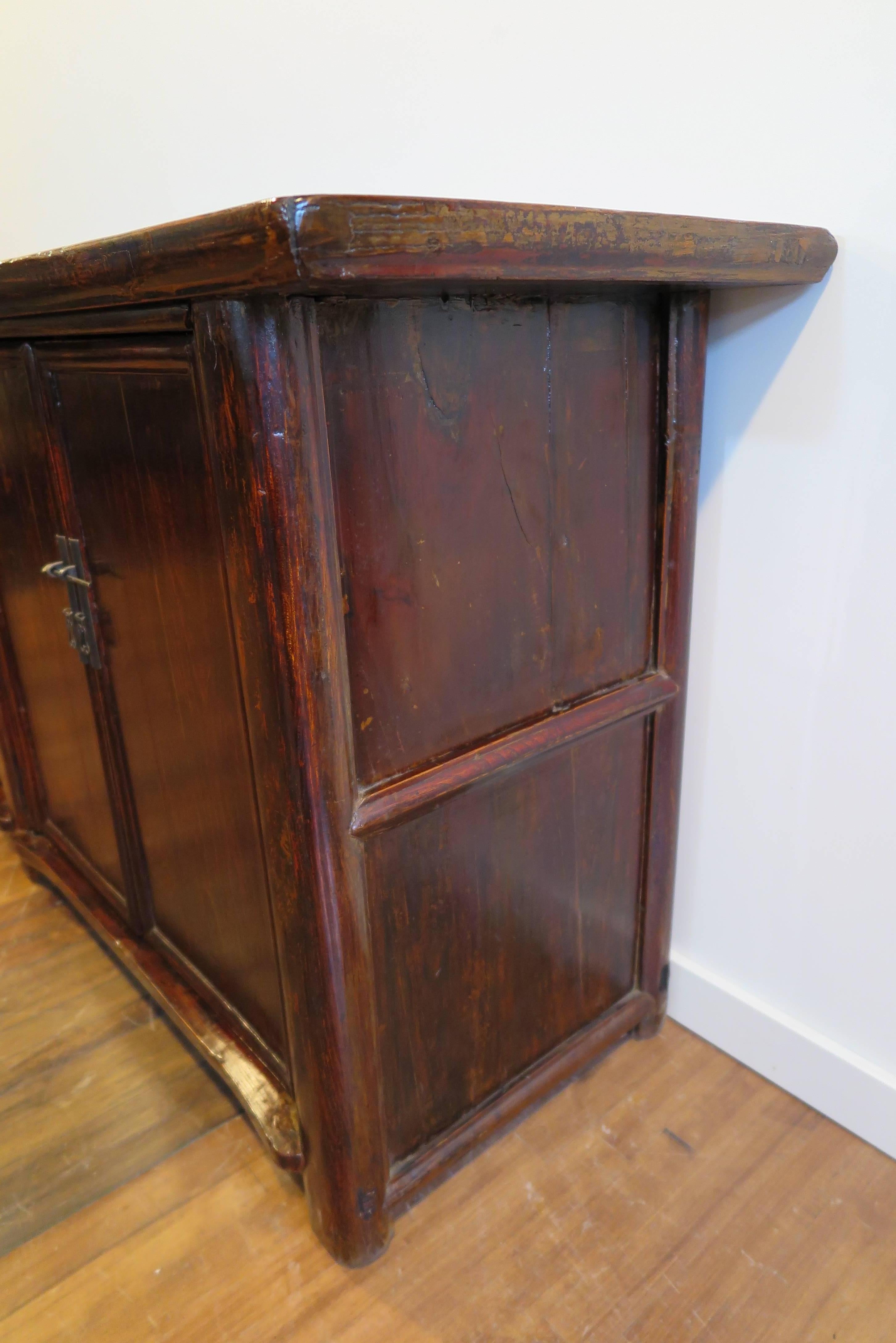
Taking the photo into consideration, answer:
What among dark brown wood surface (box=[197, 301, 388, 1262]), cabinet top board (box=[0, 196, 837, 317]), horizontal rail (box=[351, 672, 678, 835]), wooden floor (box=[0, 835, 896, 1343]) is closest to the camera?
cabinet top board (box=[0, 196, 837, 317])

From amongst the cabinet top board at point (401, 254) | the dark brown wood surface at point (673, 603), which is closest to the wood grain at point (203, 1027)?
the dark brown wood surface at point (673, 603)

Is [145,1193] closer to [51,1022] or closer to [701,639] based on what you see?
[51,1022]

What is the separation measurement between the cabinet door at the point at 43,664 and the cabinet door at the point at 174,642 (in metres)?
0.12

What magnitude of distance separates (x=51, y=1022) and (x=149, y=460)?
107cm

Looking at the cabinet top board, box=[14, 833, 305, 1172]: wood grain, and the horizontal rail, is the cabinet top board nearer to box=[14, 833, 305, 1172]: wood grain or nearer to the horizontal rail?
the horizontal rail

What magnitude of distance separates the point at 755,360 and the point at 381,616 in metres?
0.63

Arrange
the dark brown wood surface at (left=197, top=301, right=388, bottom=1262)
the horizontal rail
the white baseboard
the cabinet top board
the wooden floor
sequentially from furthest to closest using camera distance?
the white baseboard
the wooden floor
the horizontal rail
the dark brown wood surface at (left=197, top=301, right=388, bottom=1262)
the cabinet top board

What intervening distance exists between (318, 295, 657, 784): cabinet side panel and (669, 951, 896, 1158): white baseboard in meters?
0.60

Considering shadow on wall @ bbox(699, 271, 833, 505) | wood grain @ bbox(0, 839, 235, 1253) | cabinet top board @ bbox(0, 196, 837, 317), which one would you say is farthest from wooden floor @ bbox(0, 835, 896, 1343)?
cabinet top board @ bbox(0, 196, 837, 317)

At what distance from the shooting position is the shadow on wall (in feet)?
3.61

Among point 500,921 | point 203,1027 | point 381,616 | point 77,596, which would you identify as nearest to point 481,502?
point 381,616

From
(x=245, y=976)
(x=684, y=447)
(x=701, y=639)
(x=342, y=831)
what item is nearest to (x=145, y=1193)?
(x=245, y=976)

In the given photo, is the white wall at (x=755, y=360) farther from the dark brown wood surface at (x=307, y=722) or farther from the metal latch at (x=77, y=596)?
the metal latch at (x=77, y=596)

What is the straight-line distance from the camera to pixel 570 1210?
3.92ft
